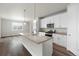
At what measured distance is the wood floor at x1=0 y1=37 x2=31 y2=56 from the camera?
1386 millimetres

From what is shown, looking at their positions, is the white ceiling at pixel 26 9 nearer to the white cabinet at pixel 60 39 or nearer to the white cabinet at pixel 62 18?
the white cabinet at pixel 62 18

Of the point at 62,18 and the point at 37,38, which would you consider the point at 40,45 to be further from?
the point at 62,18

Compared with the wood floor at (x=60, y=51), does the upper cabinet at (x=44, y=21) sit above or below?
above

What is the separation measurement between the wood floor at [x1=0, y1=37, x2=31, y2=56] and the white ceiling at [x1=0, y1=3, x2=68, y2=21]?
0.46 m

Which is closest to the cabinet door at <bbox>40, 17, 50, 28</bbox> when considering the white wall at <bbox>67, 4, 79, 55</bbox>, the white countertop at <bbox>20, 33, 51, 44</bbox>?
the white countertop at <bbox>20, 33, 51, 44</bbox>

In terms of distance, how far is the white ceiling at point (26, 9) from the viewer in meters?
1.36

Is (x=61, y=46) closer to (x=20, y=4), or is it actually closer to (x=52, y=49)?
(x=52, y=49)

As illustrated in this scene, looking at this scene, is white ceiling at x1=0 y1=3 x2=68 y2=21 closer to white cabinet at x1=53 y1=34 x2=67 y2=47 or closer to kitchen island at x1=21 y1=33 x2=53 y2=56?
kitchen island at x1=21 y1=33 x2=53 y2=56

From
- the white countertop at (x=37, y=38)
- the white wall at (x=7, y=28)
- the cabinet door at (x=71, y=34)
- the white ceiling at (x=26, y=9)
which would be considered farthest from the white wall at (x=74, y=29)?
the white wall at (x=7, y=28)

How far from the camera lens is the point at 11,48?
4.69 ft

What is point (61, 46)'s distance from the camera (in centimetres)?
159

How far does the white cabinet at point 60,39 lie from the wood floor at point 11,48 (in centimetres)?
63

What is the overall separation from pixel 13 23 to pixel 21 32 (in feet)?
0.78

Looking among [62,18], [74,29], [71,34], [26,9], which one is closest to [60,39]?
[71,34]
